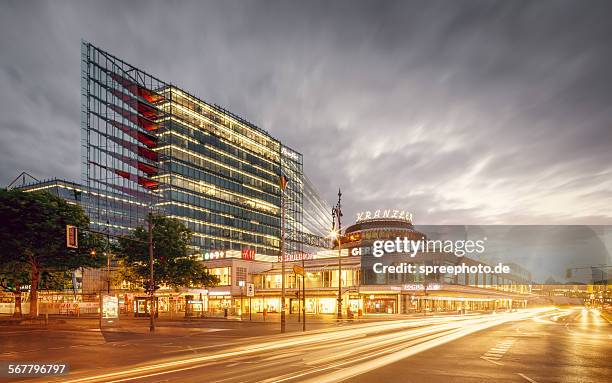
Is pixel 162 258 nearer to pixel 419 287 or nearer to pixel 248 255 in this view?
pixel 248 255

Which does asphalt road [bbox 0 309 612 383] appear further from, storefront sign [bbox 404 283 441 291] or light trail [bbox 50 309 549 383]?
storefront sign [bbox 404 283 441 291]

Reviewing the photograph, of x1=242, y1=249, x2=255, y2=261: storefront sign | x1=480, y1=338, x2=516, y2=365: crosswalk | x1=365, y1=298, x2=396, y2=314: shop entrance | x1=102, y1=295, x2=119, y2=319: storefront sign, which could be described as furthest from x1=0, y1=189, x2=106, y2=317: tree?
x1=480, y1=338, x2=516, y2=365: crosswalk

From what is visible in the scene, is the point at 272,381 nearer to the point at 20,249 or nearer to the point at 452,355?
the point at 452,355

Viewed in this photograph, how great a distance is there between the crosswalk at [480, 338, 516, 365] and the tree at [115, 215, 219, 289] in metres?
44.9

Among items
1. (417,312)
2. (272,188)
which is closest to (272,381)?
(417,312)

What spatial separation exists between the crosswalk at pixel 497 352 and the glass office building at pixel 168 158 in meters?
79.2

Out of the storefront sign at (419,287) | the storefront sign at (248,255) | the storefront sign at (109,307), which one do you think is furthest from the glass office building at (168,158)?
the storefront sign at (109,307)

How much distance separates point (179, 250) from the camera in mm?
63406

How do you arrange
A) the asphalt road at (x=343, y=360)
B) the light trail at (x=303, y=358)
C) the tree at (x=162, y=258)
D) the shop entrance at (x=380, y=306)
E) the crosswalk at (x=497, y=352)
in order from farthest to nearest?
the shop entrance at (x=380, y=306) < the tree at (x=162, y=258) < the crosswalk at (x=497, y=352) < the light trail at (x=303, y=358) < the asphalt road at (x=343, y=360)

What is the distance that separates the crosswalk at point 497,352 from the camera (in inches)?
803

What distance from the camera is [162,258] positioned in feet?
204

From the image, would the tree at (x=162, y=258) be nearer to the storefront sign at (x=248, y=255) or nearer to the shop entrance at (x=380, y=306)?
the storefront sign at (x=248, y=255)

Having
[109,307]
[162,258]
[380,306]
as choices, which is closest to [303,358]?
[109,307]

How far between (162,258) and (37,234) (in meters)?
16.9
